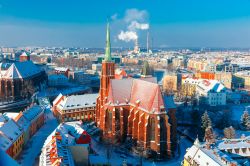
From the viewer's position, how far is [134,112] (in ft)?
241

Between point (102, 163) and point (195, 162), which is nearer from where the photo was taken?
point (195, 162)

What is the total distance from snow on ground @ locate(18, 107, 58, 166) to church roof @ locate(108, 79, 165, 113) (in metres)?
20.2

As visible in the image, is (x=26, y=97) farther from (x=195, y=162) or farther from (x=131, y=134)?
(x=195, y=162)

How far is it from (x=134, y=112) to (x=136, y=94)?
4.45m

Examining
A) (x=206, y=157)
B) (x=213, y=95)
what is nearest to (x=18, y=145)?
(x=206, y=157)

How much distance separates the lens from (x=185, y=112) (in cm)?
10438

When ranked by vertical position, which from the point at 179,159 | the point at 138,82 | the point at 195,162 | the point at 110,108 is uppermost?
the point at 138,82

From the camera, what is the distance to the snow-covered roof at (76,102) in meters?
90.3

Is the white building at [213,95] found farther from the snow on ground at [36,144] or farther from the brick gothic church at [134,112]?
the snow on ground at [36,144]

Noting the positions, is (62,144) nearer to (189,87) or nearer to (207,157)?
(207,157)

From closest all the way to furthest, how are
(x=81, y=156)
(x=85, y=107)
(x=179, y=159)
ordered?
(x=81, y=156)
(x=179, y=159)
(x=85, y=107)

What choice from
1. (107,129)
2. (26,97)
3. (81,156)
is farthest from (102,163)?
(26,97)

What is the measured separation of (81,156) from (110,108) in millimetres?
17939

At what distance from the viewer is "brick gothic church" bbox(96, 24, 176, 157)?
221 feet
